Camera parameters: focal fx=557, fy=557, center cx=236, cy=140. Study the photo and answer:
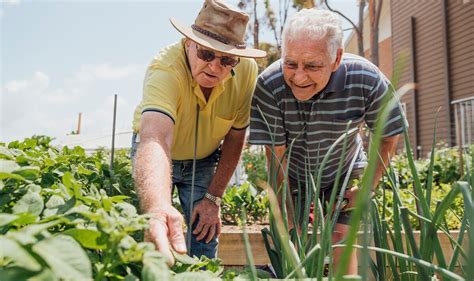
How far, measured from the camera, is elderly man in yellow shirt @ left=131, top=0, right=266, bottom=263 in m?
1.88

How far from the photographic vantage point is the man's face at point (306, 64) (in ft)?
7.39

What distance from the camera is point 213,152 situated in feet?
9.63

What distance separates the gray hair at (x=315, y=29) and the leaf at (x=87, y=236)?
1.60m

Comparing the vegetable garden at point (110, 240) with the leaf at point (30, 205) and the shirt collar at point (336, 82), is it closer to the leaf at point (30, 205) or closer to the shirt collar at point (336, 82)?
the leaf at point (30, 205)

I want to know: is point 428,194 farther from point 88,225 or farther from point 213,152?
point 213,152

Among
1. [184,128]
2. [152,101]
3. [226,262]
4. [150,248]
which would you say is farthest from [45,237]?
[226,262]

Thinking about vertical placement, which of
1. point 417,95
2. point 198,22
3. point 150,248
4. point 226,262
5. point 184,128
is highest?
point 417,95

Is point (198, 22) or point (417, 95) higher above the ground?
point (417, 95)

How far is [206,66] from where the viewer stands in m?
2.29

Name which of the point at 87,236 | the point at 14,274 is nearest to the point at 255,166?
the point at 87,236

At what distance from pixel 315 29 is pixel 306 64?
145 millimetres

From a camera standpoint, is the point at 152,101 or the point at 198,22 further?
the point at 198,22

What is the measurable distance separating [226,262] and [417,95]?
12154 mm

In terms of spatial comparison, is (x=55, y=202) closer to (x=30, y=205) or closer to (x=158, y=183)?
(x=30, y=205)
